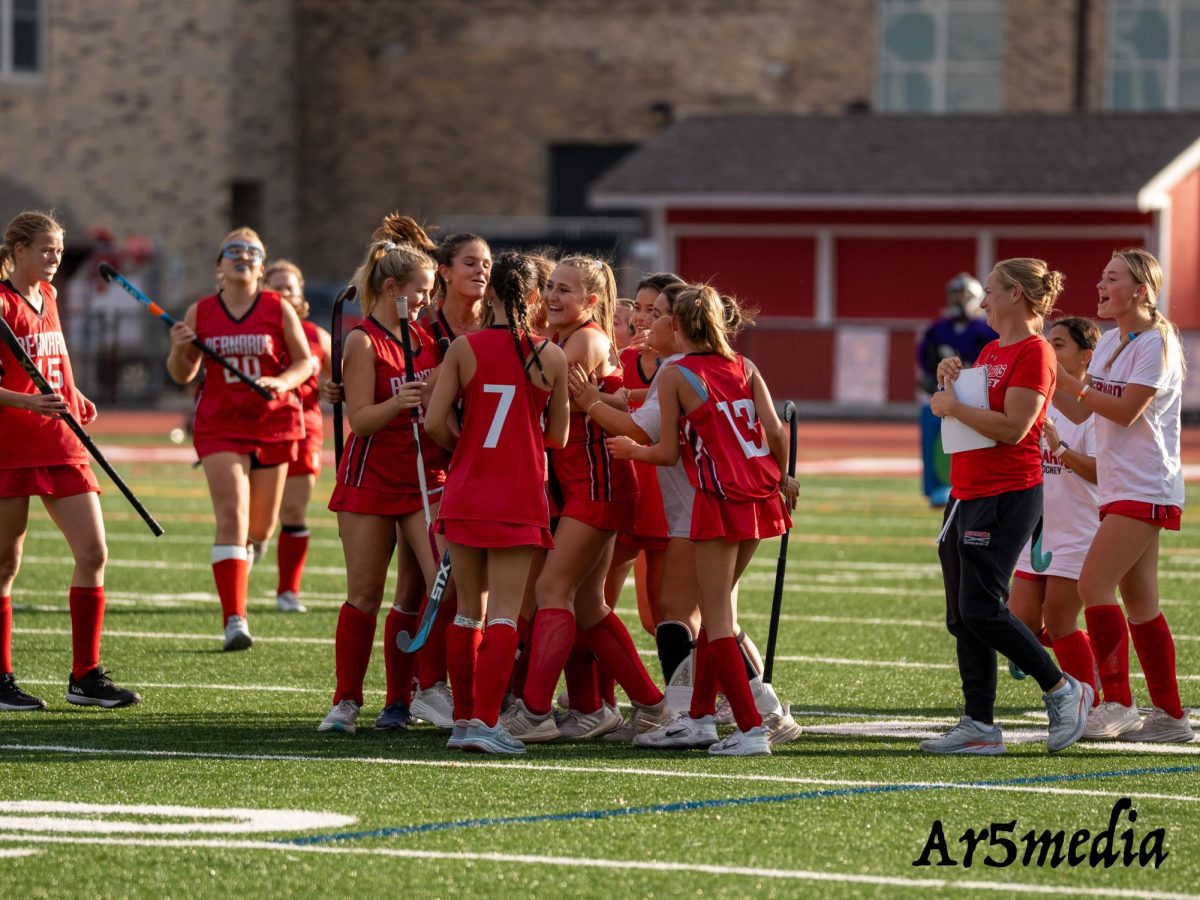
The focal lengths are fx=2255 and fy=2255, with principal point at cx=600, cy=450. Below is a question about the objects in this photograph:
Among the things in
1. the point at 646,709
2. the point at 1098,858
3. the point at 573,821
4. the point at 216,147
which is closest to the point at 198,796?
the point at 573,821

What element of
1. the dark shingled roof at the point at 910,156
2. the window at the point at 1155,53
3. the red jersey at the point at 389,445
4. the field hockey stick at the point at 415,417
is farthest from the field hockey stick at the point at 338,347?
the window at the point at 1155,53

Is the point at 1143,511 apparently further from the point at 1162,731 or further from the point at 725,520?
the point at 725,520

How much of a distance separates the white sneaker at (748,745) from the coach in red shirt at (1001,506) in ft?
2.04

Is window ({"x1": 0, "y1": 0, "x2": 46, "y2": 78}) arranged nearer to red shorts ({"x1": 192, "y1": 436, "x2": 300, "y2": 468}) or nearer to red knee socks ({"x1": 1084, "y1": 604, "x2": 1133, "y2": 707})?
red shorts ({"x1": 192, "y1": 436, "x2": 300, "y2": 468})

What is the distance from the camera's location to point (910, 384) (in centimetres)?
3359

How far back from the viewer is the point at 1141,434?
8391 millimetres

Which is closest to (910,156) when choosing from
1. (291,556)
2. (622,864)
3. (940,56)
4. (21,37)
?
(940,56)

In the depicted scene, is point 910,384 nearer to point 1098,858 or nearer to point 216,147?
point 216,147

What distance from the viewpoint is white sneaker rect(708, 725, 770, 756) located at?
795 cm

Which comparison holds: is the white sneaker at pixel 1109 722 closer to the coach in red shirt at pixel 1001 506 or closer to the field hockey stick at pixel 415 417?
the coach in red shirt at pixel 1001 506

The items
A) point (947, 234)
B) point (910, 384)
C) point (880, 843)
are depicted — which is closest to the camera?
point (880, 843)

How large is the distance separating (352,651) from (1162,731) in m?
3.04

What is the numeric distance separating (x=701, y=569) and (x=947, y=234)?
29.1 metres

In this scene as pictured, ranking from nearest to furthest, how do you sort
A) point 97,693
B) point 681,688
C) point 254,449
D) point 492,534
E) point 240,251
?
point 492,534 < point 681,688 < point 97,693 < point 240,251 < point 254,449
